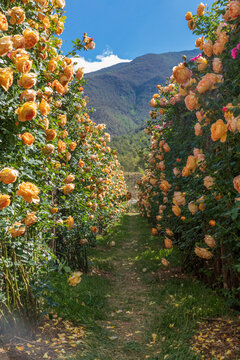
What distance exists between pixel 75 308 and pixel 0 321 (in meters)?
1.04

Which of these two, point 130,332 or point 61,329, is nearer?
point 61,329

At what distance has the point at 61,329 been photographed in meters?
2.58

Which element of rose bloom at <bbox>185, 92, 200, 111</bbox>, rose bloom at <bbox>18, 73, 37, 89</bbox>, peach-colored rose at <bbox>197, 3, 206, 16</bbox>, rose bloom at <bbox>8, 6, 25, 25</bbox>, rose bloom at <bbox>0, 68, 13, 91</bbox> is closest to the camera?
rose bloom at <bbox>0, 68, 13, 91</bbox>

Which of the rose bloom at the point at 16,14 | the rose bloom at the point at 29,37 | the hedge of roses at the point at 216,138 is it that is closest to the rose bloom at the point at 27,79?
the rose bloom at the point at 29,37

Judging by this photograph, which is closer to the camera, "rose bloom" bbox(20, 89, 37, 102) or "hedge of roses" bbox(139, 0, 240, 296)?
"rose bloom" bbox(20, 89, 37, 102)

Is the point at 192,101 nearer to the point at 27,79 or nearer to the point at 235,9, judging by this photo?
the point at 235,9

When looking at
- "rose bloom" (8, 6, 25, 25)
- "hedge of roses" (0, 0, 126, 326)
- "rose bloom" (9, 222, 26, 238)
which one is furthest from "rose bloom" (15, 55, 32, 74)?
"rose bloom" (9, 222, 26, 238)

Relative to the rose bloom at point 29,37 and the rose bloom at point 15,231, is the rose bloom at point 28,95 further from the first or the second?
the rose bloom at point 15,231

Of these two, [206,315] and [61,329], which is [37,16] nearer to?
[61,329]

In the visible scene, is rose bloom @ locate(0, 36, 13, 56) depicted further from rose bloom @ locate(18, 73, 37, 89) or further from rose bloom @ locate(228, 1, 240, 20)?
rose bloom @ locate(228, 1, 240, 20)

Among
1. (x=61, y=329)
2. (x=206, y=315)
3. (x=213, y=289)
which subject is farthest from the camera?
A: (x=213, y=289)

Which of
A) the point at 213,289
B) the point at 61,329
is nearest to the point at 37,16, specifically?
the point at 61,329

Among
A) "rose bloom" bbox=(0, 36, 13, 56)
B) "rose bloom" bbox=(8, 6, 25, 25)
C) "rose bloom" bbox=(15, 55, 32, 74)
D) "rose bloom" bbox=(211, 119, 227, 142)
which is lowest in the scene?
"rose bloom" bbox=(211, 119, 227, 142)

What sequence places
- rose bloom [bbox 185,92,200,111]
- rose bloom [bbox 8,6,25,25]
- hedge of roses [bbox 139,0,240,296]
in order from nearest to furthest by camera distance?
rose bloom [bbox 8,6,25,25]
hedge of roses [bbox 139,0,240,296]
rose bloom [bbox 185,92,200,111]
